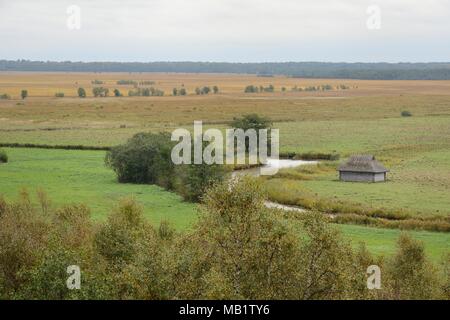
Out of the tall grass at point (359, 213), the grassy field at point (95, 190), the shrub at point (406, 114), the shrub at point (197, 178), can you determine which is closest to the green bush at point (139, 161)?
the grassy field at point (95, 190)

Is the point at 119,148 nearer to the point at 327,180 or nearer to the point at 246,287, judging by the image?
the point at 327,180

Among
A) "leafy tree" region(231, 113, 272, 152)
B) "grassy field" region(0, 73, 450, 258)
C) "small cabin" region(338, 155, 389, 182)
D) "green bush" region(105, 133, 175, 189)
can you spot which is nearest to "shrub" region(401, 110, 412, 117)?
"grassy field" region(0, 73, 450, 258)

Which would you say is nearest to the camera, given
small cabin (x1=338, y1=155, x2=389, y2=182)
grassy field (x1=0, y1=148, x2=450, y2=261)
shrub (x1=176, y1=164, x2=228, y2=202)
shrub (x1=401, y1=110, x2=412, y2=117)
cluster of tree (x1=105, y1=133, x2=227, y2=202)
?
grassy field (x1=0, y1=148, x2=450, y2=261)

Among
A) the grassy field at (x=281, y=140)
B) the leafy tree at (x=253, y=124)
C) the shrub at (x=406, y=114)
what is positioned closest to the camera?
the grassy field at (x=281, y=140)

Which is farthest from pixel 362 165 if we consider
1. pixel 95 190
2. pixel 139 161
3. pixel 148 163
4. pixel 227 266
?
pixel 227 266

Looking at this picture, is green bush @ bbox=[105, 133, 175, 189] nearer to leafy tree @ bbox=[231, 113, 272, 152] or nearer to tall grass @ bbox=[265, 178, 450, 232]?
tall grass @ bbox=[265, 178, 450, 232]

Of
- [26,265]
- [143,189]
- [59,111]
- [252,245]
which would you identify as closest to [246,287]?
[252,245]

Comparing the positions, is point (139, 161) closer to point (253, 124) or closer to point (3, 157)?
point (3, 157)

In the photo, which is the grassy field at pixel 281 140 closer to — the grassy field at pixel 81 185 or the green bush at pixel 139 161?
the grassy field at pixel 81 185
